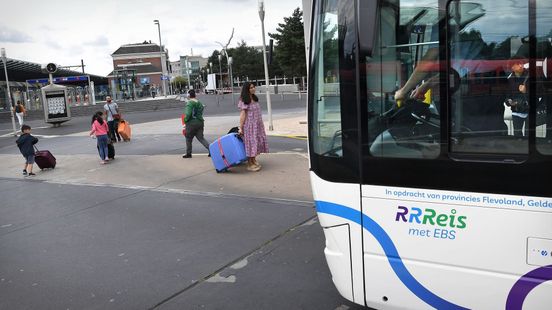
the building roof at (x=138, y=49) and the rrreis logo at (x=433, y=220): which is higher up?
the building roof at (x=138, y=49)

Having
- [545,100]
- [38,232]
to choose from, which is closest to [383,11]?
[545,100]

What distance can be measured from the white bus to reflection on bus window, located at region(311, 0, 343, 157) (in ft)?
0.03

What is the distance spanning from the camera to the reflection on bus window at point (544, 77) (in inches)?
106

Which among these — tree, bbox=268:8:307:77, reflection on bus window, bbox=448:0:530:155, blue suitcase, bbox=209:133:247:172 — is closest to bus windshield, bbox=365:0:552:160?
reflection on bus window, bbox=448:0:530:155

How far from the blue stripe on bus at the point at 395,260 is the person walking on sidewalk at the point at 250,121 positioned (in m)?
6.05

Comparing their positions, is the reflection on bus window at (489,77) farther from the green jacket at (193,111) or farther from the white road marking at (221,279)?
the green jacket at (193,111)

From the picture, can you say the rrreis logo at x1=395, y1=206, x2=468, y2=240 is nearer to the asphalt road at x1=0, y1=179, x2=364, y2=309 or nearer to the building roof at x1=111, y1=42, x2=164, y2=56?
the asphalt road at x1=0, y1=179, x2=364, y2=309

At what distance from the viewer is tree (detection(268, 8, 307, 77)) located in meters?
50.7

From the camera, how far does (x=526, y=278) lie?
9.03ft

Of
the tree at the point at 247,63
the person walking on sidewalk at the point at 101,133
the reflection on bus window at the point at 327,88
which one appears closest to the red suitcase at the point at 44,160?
the person walking on sidewalk at the point at 101,133

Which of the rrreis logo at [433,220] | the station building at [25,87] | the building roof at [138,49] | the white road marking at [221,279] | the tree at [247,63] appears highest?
the building roof at [138,49]

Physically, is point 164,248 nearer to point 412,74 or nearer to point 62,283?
point 62,283

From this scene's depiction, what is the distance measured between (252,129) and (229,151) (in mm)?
699

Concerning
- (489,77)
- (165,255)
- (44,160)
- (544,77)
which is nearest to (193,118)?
(44,160)
